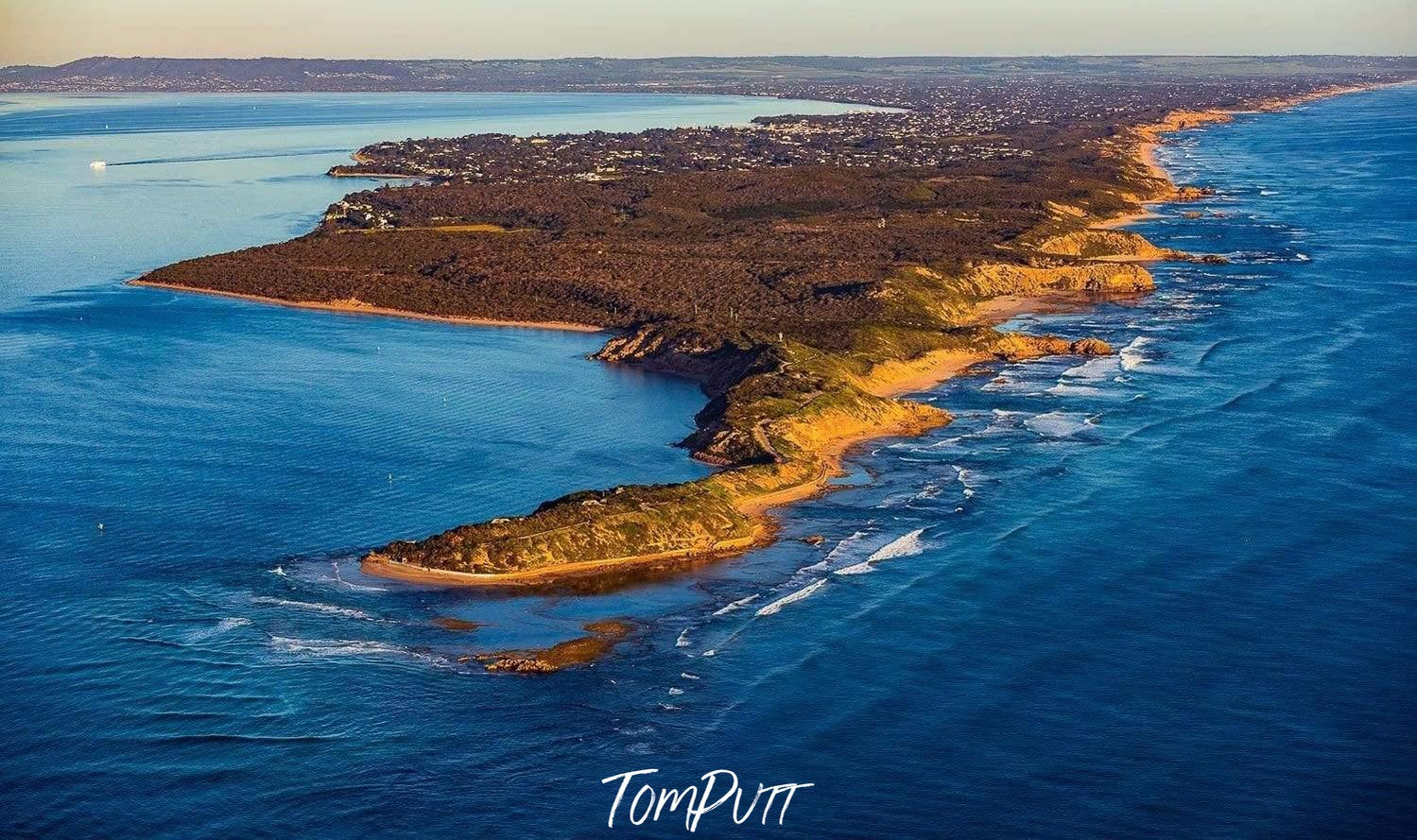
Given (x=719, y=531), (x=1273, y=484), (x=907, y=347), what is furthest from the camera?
(x=907, y=347)

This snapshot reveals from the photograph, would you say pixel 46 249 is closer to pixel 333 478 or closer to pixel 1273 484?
pixel 333 478

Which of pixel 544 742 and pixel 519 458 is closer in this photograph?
pixel 544 742

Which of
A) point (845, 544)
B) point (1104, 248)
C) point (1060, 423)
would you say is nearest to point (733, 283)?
point (1104, 248)

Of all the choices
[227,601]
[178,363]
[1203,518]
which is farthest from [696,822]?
[178,363]

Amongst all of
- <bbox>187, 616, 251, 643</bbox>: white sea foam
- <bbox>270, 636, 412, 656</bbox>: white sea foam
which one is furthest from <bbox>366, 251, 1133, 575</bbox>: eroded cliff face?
<bbox>270, 636, 412, 656</bbox>: white sea foam

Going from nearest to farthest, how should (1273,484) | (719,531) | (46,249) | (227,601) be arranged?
1. (227,601)
2. (719,531)
3. (1273,484)
4. (46,249)

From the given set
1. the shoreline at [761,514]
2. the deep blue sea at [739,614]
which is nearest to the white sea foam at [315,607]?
the deep blue sea at [739,614]

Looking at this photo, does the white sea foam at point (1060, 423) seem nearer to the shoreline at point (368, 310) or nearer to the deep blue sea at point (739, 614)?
the deep blue sea at point (739, 614)
